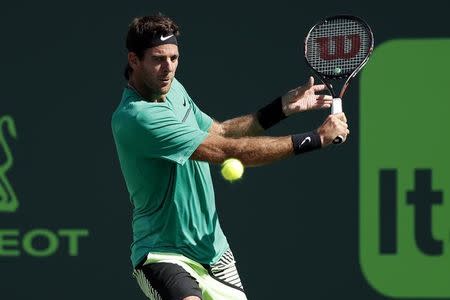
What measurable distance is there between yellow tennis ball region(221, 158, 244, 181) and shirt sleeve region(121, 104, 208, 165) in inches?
8.0

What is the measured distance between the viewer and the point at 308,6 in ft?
26.4

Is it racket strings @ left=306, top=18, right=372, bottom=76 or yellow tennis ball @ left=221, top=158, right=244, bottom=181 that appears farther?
racket strings @ left=306, top=18, right=372, bottom=76

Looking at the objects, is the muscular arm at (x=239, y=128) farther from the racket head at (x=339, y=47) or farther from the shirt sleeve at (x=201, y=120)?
the racket head at (x=339, y=47)

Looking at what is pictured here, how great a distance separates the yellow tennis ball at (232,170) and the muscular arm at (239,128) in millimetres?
790

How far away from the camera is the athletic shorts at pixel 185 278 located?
5555mm

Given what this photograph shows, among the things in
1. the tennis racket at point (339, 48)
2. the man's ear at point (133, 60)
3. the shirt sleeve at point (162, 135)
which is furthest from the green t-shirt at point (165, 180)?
the tennis racket at point (339, 48)

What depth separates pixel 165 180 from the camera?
5.73m

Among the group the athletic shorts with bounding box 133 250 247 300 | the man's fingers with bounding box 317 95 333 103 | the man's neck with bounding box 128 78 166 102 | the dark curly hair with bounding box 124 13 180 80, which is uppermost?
the dark curly hair with bounding box 124 13 180 80

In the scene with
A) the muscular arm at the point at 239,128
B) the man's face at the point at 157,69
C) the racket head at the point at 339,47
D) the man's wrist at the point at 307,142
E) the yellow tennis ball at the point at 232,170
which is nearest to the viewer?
the yellow tennis ball at the point at 232,170

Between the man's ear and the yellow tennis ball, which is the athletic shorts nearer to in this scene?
the yellow tennis ball

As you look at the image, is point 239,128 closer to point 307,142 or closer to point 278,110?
point 278,110

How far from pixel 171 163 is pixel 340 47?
103 cm

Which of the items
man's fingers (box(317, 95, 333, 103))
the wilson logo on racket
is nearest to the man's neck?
man's fingers (box(317, 95, 333, 103))

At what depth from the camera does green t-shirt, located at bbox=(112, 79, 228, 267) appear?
5.62 m
